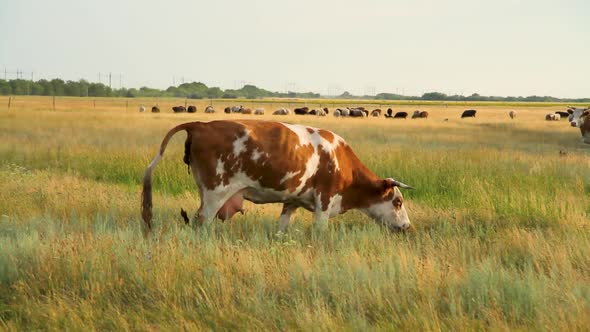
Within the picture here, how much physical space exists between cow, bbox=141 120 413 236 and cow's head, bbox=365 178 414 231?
0.19 feet

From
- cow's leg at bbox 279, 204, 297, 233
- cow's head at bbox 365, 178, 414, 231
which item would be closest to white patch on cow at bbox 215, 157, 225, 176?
cow's leg at bbox 279, 204, 297, 233

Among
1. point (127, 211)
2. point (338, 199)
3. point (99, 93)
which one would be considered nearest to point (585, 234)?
point (338, 199)

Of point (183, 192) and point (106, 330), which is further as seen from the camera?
point (183, 192)

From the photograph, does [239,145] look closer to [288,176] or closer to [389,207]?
[288,176]

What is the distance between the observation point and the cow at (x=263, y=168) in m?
8.01

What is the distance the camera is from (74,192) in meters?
11.3

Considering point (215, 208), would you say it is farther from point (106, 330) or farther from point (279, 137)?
point (106, 330)

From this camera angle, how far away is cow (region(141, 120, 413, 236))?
315 inches

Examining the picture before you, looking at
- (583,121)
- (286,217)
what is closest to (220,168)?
(286,217)

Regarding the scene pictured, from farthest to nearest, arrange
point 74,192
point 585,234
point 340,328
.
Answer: point 74,192, point 585,234, point 340,328

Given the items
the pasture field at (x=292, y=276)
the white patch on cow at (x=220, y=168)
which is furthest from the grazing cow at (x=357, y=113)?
the white patch on cow at (x=220, y=168)

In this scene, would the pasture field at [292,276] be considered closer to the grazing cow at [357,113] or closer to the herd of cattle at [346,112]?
the grazing cow at [357,113]

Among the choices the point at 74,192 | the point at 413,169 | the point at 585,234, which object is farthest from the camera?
the point at 413,169

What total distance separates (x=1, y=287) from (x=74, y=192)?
5.71 metres
